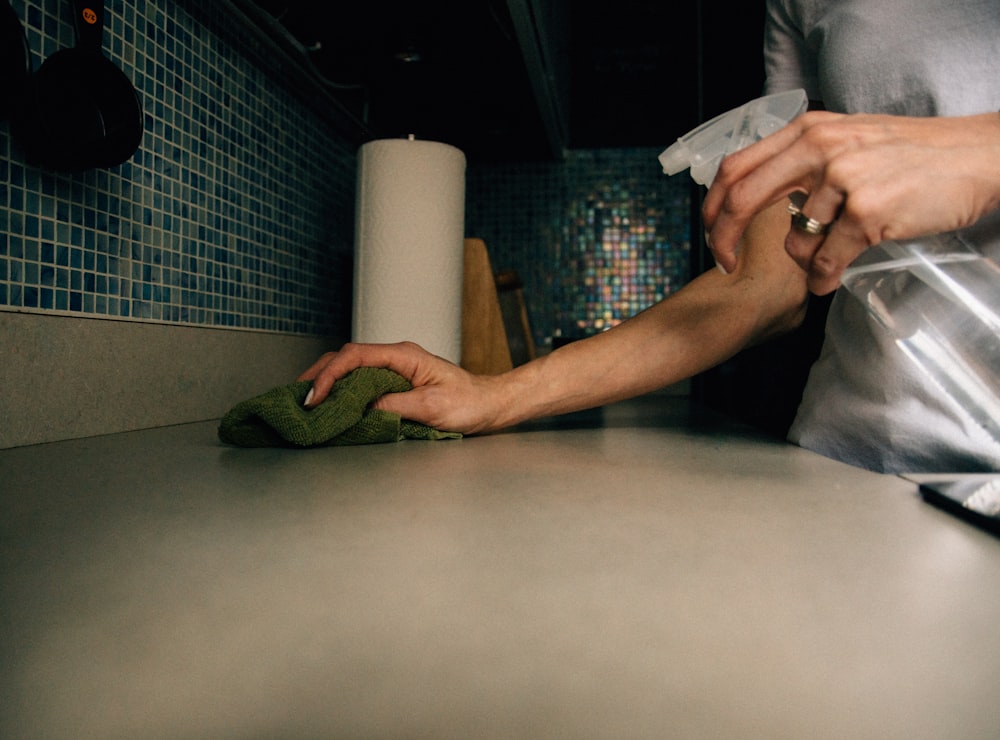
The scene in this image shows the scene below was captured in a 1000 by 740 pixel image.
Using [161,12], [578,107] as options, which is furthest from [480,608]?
[578,107]

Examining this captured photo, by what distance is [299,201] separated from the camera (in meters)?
1.21

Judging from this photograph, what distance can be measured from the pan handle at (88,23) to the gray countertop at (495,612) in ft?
1.51

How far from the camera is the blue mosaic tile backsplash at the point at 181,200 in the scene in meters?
0.64

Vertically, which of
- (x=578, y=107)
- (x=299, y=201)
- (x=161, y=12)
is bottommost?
(x=299, y=201)

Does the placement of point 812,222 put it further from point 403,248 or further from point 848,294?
point 403,248

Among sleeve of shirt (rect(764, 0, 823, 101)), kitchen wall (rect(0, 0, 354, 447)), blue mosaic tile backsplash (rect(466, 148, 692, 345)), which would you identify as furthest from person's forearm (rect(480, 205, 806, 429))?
blue mosaic tile backsplash (rect(466, 148, 692, 345))

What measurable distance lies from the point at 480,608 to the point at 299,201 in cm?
113

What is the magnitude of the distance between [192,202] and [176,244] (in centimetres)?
7

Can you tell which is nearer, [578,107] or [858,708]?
[858,708]

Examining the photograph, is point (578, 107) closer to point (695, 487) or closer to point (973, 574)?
point (695, 487)

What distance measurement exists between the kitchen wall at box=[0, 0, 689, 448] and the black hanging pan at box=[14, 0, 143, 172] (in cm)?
3

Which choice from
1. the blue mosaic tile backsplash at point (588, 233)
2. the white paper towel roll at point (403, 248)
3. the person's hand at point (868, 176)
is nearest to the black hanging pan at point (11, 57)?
the white paper towel roll at point (403, 248)

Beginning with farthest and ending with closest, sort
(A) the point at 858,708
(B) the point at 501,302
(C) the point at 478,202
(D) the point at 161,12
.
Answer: (C) the point at 478,202 → (B) the point at 501,302 → (D) the point at 161,12 → (A) the point at 858,708

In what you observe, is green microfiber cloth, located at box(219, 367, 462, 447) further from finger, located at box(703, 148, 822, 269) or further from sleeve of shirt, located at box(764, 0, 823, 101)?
sleeve of shirt, located at box(764, 0, 823, 101)
